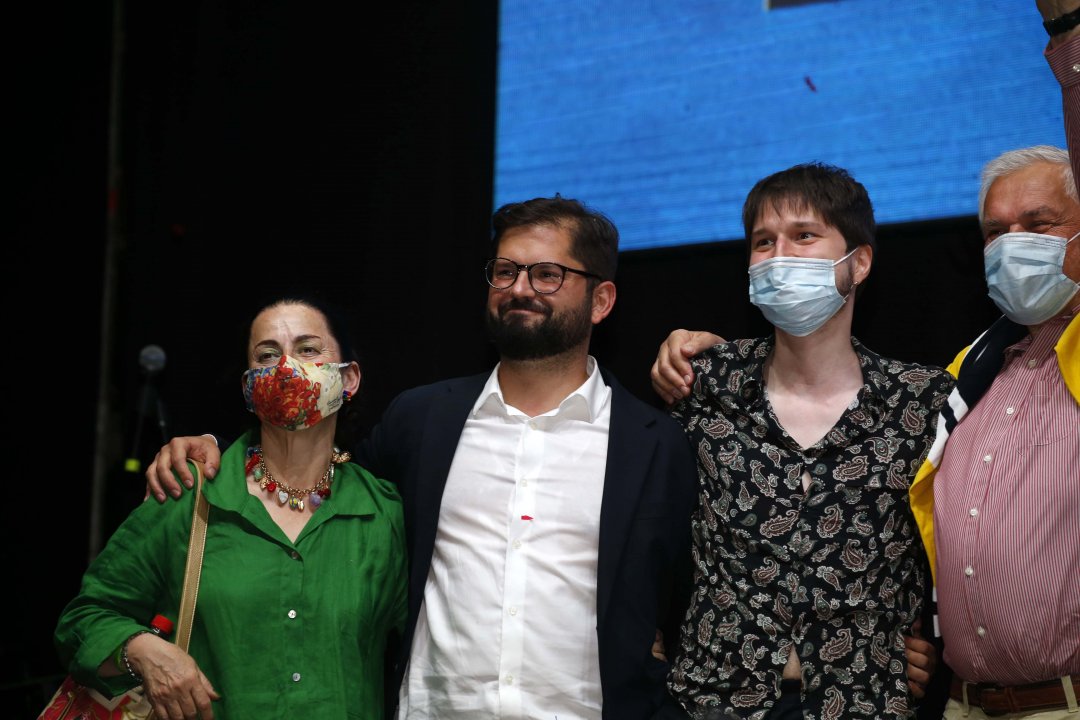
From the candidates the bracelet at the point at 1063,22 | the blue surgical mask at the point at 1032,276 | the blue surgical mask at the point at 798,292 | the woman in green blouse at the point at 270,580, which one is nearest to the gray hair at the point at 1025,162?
the blue surgical mask at the point at 1032,276

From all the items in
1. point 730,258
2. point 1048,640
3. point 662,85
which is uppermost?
point 662,85

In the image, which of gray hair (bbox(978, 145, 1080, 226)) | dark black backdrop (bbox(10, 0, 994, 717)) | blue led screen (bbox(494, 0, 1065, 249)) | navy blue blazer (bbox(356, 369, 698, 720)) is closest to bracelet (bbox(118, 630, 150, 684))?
navy blue blazer (bbox(356, 369, 698, 720))

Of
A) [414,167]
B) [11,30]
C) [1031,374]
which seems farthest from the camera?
[11,30]

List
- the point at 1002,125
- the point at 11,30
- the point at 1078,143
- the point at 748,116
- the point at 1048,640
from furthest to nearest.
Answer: the point at 11,30 → the point at 748,116 → the point at 1002,125 → the point at 1048,640 → the point at 1078,143

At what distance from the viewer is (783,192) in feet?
8.95

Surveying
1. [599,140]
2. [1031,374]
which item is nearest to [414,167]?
[599,140]

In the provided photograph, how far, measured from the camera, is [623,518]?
2568 mm

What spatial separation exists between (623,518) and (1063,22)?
4.62 feet

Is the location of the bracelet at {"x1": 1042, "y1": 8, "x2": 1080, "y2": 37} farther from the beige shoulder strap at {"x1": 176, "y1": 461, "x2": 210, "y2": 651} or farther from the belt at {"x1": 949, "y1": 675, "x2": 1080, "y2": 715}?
the beige shoulder strap at {"x1": 176, "y1": 461, "x2": 210, "y2": 651}

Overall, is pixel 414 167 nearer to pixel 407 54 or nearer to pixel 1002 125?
pixel 407 54

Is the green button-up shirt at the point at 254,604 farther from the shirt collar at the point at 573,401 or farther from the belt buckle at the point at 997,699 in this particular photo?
the belt buckle at the point at 997,699

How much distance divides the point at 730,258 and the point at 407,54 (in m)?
1.51

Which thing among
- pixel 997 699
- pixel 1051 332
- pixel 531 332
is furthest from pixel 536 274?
pixel 997 699

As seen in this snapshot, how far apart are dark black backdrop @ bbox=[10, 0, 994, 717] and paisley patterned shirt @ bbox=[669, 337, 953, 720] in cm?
97
